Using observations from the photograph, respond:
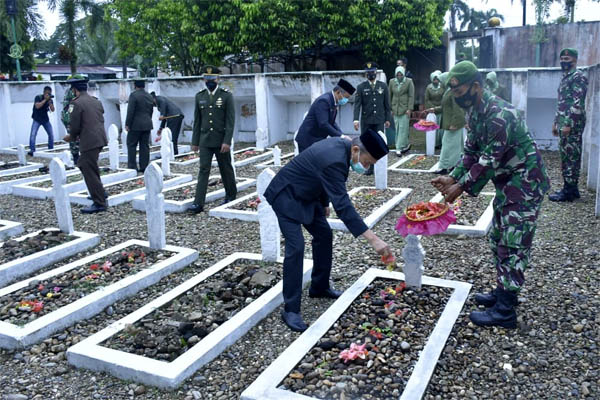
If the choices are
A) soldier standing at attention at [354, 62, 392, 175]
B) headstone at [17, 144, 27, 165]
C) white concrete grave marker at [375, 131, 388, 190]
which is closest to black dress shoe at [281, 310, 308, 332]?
white concrete grave marker at [375, 131, 388, 190]

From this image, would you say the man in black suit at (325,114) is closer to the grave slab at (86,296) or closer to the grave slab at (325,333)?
the grave slab at (86,296)

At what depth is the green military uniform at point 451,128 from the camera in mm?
9375

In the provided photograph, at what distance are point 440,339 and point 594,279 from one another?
2027 millimetres

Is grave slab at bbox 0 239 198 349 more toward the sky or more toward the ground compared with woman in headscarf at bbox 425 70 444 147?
more toward the ground

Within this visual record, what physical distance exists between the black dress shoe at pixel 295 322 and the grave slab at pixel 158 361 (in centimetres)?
27

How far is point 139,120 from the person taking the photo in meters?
10.2

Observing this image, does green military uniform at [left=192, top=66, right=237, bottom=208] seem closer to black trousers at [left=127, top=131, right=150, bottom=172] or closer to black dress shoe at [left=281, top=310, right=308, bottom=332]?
black trousers at [left=127, top=131, right=150, bottom=172]

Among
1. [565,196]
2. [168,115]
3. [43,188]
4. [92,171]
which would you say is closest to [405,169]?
[565,196]

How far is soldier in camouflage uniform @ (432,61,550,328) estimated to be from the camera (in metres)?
3.79

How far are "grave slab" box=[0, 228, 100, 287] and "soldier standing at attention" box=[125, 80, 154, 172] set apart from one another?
4201 millimetres

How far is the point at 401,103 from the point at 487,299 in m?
8.23

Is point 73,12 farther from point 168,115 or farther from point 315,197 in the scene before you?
point 315,197

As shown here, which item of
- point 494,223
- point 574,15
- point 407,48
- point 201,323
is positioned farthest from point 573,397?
point 574,15

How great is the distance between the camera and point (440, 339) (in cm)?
368
